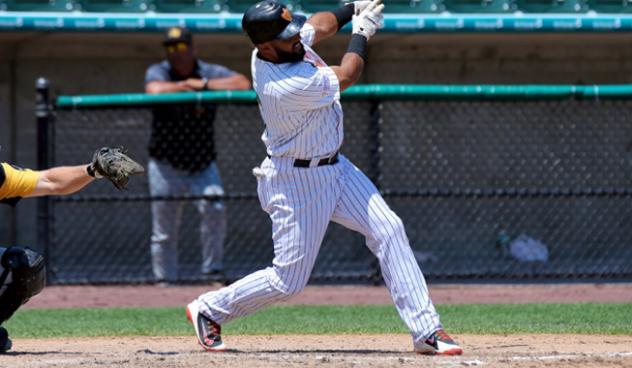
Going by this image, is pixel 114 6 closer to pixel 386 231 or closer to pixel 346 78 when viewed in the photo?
pixel 346 78

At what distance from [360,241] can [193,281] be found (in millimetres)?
2111

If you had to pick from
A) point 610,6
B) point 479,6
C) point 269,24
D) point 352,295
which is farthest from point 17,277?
point 610,6

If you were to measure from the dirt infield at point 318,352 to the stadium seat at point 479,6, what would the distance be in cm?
532

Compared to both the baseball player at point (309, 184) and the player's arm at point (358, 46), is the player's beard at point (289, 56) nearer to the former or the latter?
the baseball player at point (309, 184)

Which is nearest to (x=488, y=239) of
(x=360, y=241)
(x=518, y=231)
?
(x=518, y=231)

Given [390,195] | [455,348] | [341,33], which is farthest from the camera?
[341,33]

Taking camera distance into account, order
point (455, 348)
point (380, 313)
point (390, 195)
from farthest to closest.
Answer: point (390, 195), point (380, 313), point (455, 348)

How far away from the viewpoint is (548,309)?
8016 mm

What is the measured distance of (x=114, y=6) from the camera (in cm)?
1102

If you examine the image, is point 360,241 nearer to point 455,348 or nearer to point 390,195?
point 390,195

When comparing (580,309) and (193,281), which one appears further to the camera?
(193,281)

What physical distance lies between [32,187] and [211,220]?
4.04 metres

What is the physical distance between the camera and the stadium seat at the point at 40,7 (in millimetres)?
10820

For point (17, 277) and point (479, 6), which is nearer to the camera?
point (17, 277)
